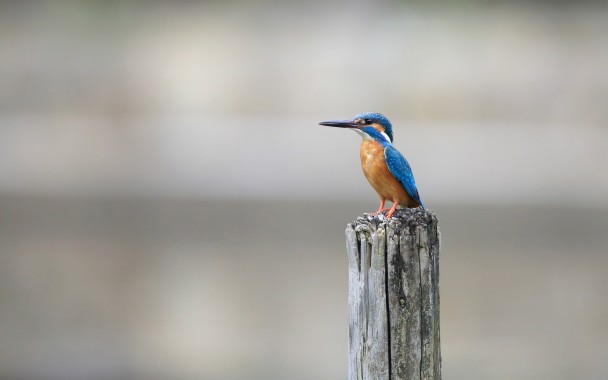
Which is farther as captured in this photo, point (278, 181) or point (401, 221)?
point (278, 181)

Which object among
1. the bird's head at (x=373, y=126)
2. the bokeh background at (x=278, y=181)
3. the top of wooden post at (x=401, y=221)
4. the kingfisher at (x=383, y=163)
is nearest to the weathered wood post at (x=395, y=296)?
the top of wooden post at (x=401, y=221)

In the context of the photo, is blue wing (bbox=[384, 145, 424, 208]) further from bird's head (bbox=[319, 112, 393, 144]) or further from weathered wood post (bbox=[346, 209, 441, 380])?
weathered wood post (bbox=[346, 209, 441, 380])

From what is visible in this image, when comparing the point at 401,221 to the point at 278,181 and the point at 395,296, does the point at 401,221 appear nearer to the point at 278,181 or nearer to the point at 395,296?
the point at 395,296

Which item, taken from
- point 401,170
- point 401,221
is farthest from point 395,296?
point 401,170

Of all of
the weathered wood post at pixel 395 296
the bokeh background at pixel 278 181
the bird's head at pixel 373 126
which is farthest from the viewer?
the bokeh background at pixel 278 181

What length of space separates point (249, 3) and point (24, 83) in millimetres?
2322

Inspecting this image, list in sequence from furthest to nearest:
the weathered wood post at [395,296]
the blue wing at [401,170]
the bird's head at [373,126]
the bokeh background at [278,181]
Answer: the bokeh background at [278,181]
the bird's head at [373,126]
the blue wing at [401,170]
the weathered wood post at [395,296]

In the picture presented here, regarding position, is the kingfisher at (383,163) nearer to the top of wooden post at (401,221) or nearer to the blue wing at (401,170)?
the blue wing at (401,170)

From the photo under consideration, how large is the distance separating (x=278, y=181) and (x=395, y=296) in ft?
20.1

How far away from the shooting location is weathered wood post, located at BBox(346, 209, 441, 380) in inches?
113

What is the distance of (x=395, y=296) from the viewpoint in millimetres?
2873

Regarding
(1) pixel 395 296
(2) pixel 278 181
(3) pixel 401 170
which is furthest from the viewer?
(2) pixel 278 181

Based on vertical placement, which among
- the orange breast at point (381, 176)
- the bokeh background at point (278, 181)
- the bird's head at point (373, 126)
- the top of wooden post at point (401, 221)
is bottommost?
the top of wooden post at point (401, 221)

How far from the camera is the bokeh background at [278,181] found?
28.9 feet
